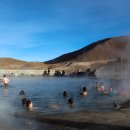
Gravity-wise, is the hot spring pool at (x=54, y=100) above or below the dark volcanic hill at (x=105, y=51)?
below

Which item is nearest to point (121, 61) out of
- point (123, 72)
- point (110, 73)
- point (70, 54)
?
point (123, 72)

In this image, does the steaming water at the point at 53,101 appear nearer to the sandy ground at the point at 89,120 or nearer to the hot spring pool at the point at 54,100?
the hot spring pool at the point at 54,100

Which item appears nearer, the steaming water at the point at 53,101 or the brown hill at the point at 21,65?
the steaming water at the point at 53,101

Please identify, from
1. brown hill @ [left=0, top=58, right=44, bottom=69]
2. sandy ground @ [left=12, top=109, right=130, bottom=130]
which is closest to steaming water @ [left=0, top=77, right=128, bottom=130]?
sandy ground @ [left=12, top=109, right=130, bottom=130]

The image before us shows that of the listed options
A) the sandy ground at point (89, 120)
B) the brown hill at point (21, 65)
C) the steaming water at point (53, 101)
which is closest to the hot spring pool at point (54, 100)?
the steaming water at point (53, 101)

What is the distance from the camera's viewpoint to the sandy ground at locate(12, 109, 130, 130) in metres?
15.8

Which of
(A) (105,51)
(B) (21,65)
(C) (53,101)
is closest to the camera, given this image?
(C) (53,101)

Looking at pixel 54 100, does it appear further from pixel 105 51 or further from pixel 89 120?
pixel 105 51

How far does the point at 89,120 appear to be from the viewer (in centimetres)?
1753

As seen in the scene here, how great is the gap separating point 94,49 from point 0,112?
153076 mm

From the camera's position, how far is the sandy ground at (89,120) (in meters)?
15.8

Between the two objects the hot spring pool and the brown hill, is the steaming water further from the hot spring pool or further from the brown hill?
the brown hill

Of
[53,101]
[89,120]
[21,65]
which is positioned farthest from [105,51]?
[89,120]

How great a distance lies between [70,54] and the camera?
191000 millimetres
